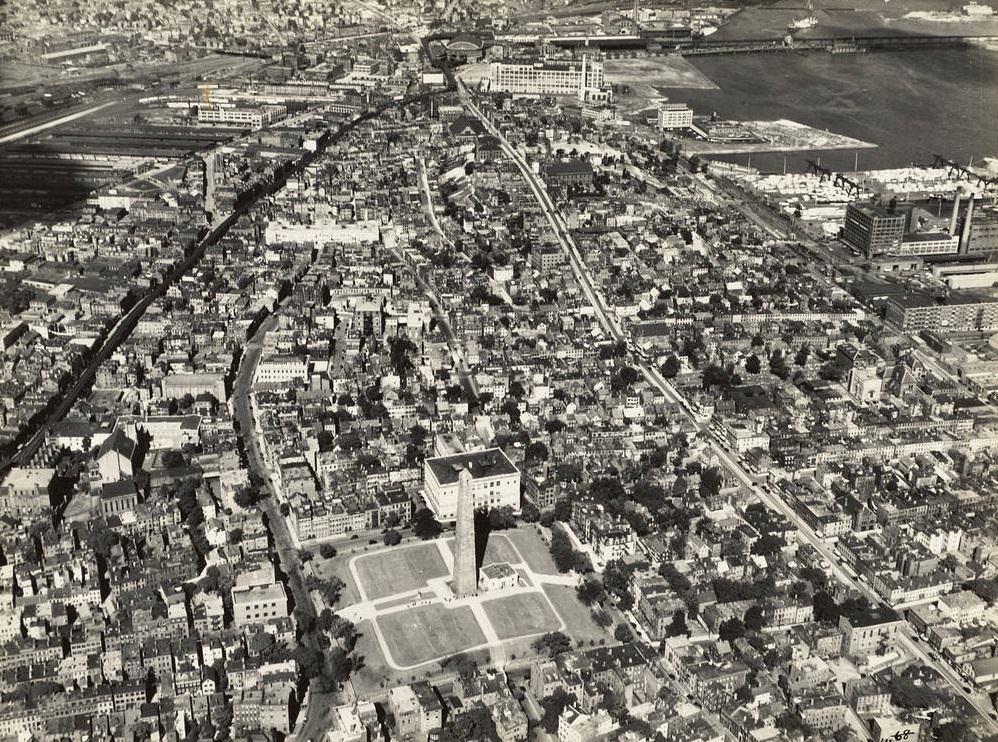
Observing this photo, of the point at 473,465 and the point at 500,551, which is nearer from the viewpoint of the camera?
the point at 500,551

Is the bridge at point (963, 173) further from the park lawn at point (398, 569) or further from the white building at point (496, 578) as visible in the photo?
the park lawn at point (398, 569)

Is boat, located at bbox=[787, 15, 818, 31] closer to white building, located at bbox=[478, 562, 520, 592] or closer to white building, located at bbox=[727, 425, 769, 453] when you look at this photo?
white building, located at bbox=[727, 425, 769, 453]

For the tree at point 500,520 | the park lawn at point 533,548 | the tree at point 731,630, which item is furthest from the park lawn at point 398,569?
the tree at point 731,630

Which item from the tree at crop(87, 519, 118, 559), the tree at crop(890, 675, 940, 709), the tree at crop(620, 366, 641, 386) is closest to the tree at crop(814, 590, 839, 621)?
the tree at crop(890, 675, 940, 709)

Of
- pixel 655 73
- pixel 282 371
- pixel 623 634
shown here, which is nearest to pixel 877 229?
pixel 282 371

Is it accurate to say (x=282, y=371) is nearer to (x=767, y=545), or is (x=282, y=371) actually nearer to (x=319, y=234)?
(x=319, y=234)
